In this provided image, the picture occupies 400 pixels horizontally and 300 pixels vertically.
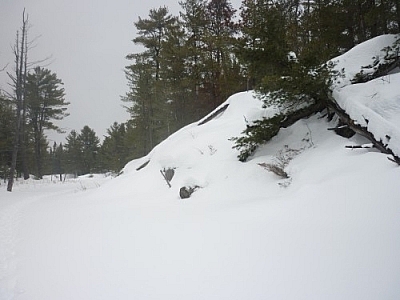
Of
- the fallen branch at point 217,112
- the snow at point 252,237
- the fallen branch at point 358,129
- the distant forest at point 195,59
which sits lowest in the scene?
the snow at point 252,237

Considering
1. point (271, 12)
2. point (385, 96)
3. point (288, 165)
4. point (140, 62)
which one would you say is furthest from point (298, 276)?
point (140, 62)

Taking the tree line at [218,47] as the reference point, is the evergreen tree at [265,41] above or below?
below

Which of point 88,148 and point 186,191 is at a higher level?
point 88,148

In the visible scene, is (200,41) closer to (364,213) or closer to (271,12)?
(271,12)

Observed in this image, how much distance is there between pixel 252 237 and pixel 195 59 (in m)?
18.3

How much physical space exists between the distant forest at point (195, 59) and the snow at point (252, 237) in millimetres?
2309

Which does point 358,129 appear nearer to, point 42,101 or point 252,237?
point 252,237

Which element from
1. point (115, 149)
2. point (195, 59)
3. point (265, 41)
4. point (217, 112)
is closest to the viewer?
point (265, 41)

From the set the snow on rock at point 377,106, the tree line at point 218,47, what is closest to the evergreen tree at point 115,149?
the tree line at point 218,47

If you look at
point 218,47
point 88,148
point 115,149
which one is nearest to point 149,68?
point 218,47

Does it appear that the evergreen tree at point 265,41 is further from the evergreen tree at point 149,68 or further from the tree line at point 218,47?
the evergreen tree at point 149,68

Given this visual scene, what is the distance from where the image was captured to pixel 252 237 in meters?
3.55

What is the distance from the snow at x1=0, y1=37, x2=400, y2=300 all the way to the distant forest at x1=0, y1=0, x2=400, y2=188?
2.31 m

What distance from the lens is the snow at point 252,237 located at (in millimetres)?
2553
